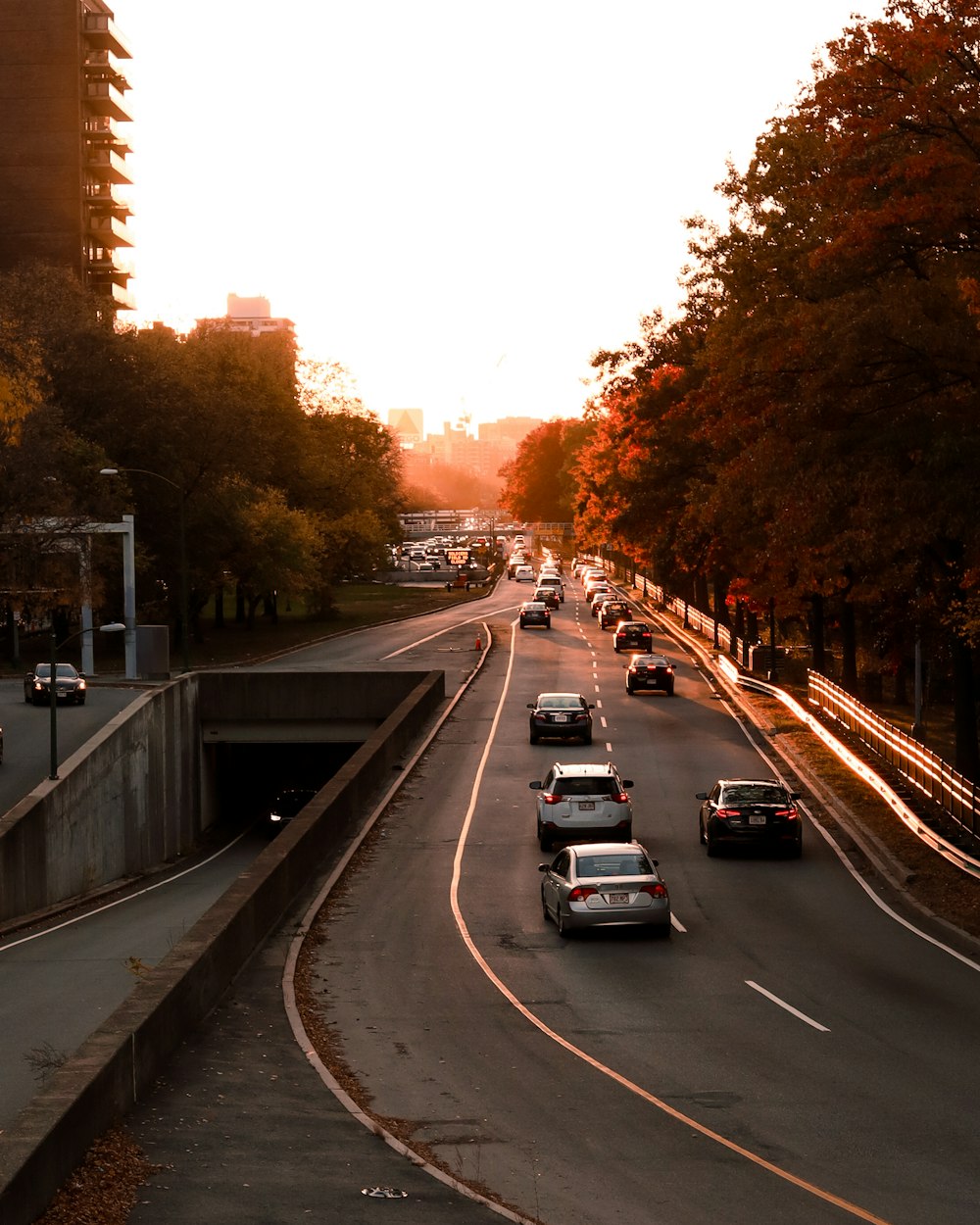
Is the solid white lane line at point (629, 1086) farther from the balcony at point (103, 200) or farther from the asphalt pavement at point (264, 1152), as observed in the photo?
the balcony at point (103, 200)

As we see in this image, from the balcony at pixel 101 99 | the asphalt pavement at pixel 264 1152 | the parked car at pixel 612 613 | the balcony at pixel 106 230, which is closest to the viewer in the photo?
the asphalt pavement at pixel 264 1152

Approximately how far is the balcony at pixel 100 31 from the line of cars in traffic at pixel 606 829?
247 feet

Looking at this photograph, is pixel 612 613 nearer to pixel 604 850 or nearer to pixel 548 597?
pixel 548 597

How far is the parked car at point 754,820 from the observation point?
29.4 m

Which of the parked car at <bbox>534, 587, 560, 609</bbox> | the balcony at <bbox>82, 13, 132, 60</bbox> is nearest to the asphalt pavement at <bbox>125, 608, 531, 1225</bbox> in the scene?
the parked car at <bbox>534, 587, 560, 609</bbox>

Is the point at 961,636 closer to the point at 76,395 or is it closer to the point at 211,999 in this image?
the point at 211,999

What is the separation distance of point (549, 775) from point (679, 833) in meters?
3.33

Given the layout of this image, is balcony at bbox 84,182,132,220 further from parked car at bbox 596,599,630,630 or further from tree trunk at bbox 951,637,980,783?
tree trunk at bbox 951,637,980,783

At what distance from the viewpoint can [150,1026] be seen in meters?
14.1

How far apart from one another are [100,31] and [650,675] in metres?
68.8

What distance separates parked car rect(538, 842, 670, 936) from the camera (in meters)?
22.5

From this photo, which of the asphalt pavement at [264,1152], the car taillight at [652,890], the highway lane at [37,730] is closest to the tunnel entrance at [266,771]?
the highway lane at [37,730]

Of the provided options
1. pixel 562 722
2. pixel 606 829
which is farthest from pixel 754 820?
pixel 562 722

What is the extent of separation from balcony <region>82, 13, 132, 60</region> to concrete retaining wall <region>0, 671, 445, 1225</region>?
8594 centimetres
